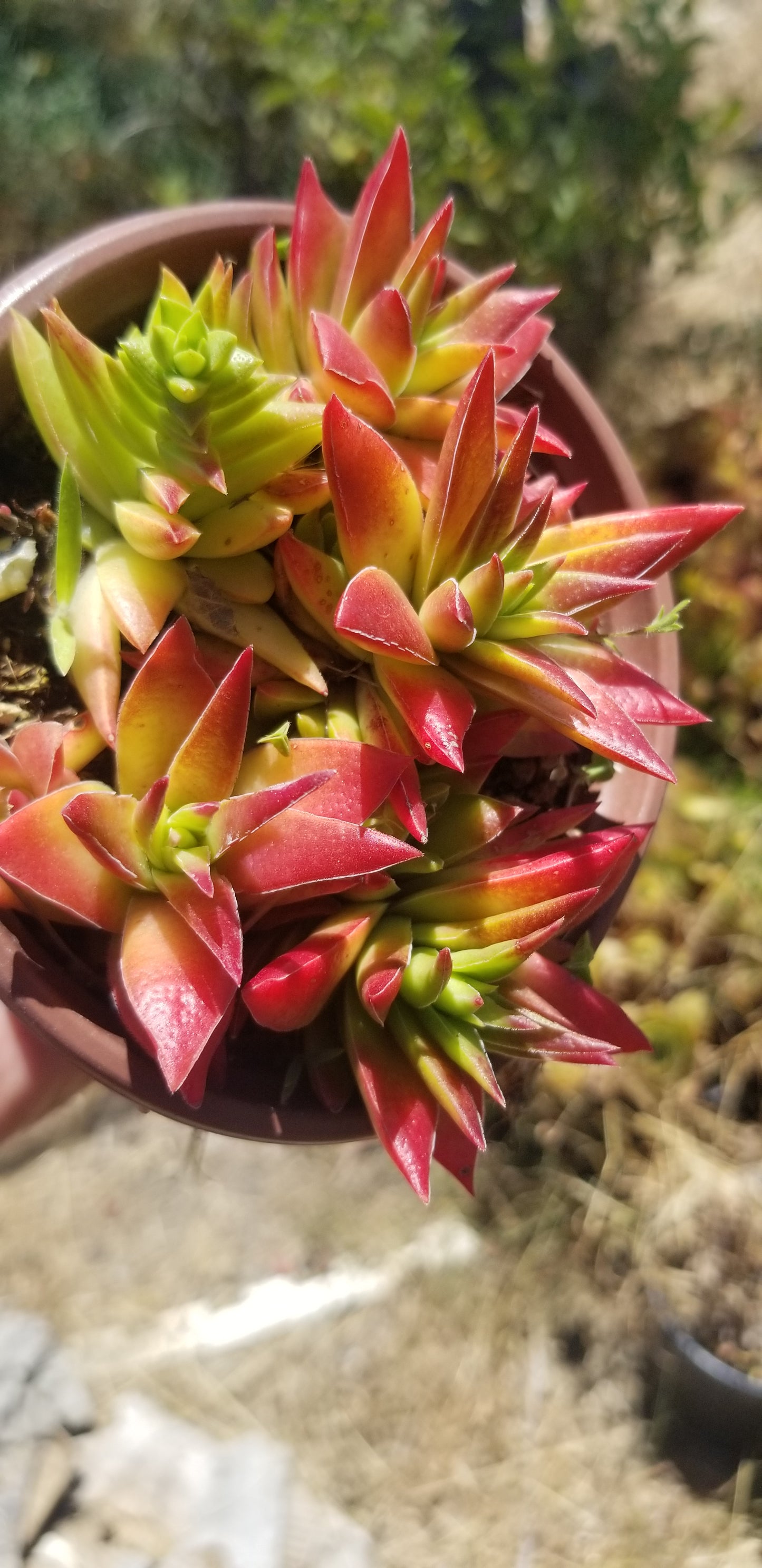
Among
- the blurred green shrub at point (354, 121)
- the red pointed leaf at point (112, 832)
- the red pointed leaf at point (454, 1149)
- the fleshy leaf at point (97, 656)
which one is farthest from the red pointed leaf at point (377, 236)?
the blurred green shrub at point (354, 121)

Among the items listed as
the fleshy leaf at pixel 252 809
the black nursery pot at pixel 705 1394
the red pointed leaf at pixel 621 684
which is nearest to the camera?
the fleshy leaf at pixel 252 809

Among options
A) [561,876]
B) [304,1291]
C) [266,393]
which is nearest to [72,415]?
[266,393]

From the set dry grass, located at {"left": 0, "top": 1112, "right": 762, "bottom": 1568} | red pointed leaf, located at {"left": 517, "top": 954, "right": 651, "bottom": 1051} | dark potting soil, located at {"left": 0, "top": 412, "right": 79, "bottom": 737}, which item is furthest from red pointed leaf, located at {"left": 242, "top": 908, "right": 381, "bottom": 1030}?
dry grass, located at {"left": 0, "top": 1112, "right": 762, "bottom": 1568}

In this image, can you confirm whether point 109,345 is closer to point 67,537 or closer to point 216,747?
point 67,537

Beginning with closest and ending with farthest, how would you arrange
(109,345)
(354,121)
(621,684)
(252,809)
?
(252,809), (621,684), (109,345), (354,121)

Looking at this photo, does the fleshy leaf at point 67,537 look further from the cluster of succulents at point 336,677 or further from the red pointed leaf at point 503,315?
the red pointed leaf at point 503,315

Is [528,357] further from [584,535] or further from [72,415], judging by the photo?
[72,415]

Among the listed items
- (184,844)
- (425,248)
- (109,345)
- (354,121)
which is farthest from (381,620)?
(354,121)
